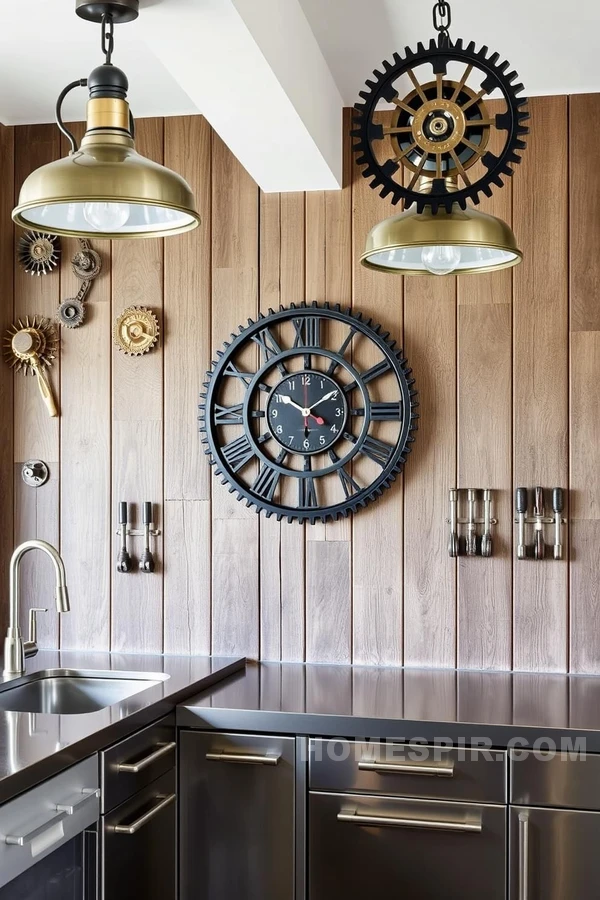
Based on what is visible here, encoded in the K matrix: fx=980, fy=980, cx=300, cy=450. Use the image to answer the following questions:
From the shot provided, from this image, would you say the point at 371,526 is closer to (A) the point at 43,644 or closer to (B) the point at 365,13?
(A) the point at 43,644

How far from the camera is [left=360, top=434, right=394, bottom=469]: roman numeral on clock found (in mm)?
2770

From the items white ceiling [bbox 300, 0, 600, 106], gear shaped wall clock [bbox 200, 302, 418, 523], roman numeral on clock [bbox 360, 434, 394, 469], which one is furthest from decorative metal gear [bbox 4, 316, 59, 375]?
white ceiling [bbox 300, 0, 600, 106]

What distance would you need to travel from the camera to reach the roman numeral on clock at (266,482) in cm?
284

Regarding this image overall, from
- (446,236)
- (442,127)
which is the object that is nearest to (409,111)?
(442,127)

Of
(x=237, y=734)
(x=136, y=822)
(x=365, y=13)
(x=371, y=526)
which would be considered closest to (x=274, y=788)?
(x=237, y=734)

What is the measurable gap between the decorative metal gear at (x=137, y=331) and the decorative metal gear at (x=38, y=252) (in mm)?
290

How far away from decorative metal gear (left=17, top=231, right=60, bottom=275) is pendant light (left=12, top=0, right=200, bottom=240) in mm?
1387

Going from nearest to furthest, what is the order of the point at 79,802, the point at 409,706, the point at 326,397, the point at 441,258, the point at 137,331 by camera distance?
the point at 441,258 → the point at 79,802 → the point at 409,706 → the point at 326,397 → the point at 137,331

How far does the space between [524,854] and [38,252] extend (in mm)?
2161

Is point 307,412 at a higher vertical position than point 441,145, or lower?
lower

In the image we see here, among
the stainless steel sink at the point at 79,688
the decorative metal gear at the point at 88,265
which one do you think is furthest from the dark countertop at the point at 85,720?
the decorative metal gear at the point at 88,265

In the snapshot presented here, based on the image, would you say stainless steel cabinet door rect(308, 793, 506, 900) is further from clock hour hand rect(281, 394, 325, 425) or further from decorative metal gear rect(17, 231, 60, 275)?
decorative metal gear rect(17, 231, 60, 275)

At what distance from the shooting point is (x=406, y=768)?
217cm

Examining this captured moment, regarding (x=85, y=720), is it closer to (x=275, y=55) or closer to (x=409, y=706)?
(x=409, y=706)
